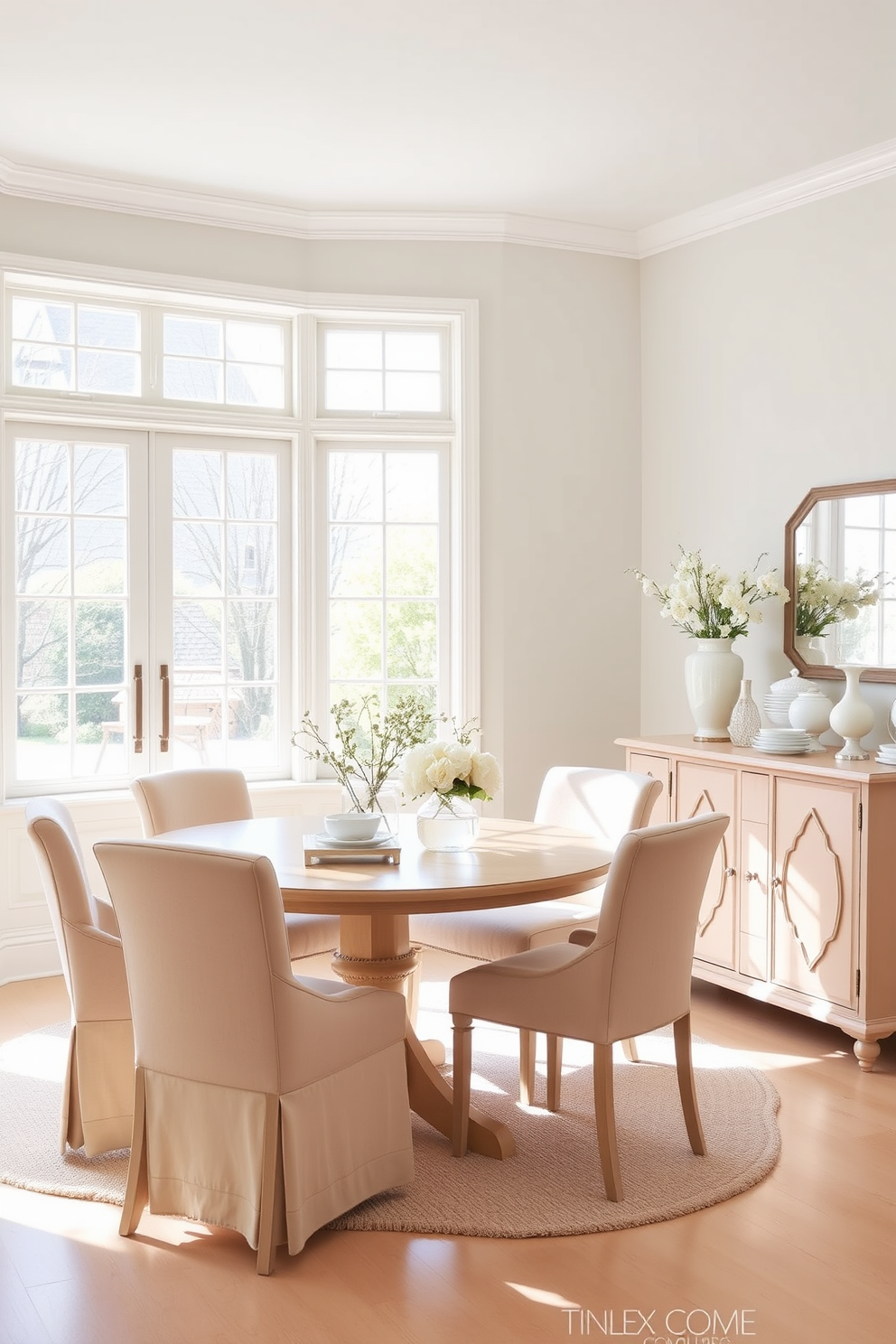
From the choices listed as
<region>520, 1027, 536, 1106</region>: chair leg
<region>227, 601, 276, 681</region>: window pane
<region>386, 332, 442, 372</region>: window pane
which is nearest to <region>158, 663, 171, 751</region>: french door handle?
<region>227, 601, 276, 681</region>: window pane

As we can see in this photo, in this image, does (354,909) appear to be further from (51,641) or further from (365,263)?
(365,263)

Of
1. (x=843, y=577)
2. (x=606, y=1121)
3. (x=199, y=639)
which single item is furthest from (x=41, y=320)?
(x=606, y=1121)

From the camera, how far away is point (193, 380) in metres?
5.29

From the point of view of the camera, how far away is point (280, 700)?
5.45 m

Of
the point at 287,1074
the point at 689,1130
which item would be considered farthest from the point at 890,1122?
the point at 287,1074

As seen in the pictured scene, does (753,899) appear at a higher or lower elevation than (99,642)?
lower

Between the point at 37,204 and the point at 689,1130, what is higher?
the point at 37,204

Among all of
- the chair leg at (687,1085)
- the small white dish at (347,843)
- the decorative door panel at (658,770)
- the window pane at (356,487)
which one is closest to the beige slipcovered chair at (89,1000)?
the small white dish at (347,843)

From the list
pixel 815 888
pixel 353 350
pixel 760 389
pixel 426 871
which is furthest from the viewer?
pixel 353 350

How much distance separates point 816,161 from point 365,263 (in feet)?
6.27

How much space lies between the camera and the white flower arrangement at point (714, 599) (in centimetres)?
475

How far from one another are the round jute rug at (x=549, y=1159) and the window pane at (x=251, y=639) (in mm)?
1941

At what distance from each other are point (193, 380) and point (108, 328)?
0.40 m

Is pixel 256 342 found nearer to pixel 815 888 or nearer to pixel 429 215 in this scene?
pixel 429 215
